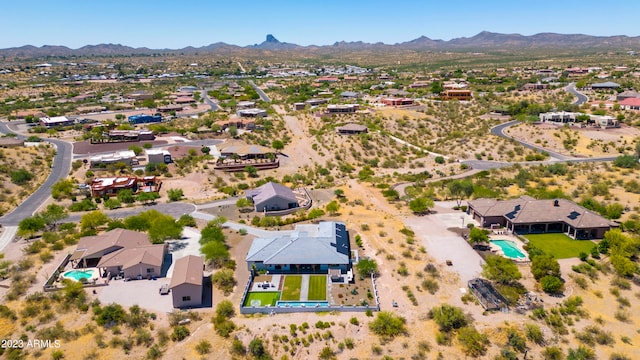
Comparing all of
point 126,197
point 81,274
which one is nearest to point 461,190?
point 126,197

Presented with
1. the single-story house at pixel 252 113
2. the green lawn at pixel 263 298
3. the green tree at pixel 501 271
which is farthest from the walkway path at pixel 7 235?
the single-story house at pixel 252 113

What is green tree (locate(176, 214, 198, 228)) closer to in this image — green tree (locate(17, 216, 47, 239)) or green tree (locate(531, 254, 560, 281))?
green tree (locate(17, 216, 47, 239))

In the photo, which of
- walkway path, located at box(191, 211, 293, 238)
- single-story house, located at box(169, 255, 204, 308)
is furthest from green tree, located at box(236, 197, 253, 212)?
single-story house, located at box(169, 255, 204, 308)

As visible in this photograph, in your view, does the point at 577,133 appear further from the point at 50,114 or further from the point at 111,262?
the point at 50,114

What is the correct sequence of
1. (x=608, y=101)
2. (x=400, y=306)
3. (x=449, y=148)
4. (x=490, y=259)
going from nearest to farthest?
(x=400, y=306) < (x=490, y=259) < (x=449, y=148) < (x=608, y=101)

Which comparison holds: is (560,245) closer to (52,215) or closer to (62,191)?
(52,215)

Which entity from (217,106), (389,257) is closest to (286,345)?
(389,257)

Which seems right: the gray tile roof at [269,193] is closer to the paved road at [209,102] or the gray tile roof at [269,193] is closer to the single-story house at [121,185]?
the single-story house at [121,185]
